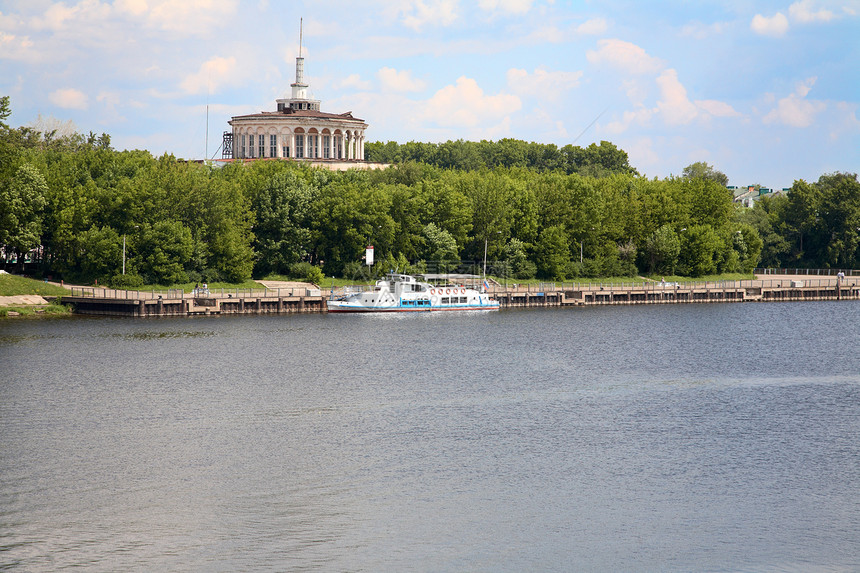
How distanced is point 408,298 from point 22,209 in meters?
42.8

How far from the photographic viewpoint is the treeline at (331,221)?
358 feet

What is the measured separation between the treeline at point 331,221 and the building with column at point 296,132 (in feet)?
90.8

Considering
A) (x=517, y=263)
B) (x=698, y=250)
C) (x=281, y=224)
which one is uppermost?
(x=281, y=224)

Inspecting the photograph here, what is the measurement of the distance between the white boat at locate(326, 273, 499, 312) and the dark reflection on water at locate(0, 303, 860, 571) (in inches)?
1011

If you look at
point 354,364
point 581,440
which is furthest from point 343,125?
point 581,440

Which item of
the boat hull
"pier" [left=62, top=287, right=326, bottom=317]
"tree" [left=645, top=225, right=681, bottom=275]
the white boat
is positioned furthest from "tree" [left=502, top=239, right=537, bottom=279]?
"pier" [left=62, top=287, right=326, bottom=317]

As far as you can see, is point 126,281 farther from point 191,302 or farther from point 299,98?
point 299,98

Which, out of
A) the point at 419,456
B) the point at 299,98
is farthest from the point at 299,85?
the point at 419,456

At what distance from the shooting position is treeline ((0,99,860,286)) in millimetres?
109062

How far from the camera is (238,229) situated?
11731cm

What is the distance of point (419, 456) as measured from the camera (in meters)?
46.7

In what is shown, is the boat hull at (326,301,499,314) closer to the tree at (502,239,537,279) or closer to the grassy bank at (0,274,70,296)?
the tree at (502,239,537,279)

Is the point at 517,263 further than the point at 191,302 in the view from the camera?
Yes

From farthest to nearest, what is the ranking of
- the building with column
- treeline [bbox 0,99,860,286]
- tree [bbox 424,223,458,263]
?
the building with column → tree [bbox 424,223,458,263] → treeline [bbox 0,99,860,286]
